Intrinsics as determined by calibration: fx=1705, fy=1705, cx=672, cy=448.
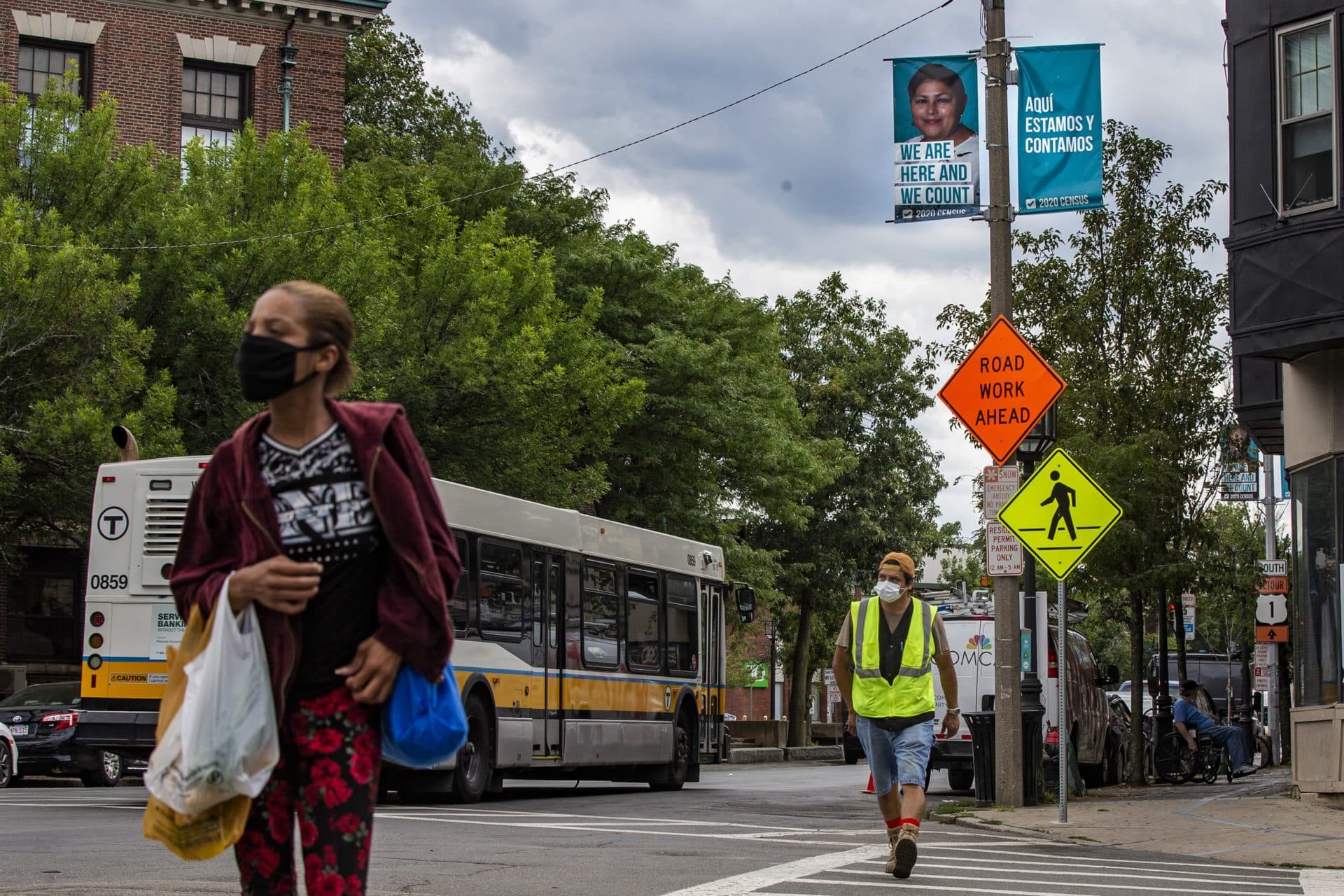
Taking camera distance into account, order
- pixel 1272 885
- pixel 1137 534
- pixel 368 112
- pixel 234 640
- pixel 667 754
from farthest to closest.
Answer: pixel 368 112 < pixel 1137 534 < pixel 667 754 < pixel 1272 885 < pixel 234 640

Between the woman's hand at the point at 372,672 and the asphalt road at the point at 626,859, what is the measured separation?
15.4 ft

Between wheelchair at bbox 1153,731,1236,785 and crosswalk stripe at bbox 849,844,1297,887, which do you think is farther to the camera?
wheelchair at bbox 1153,731,1236,785

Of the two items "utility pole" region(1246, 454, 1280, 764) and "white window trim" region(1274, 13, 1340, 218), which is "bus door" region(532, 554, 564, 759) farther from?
"utility pole" region(1246, 454, 1280, 764)

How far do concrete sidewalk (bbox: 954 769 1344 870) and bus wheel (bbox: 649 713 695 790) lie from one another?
5.04m

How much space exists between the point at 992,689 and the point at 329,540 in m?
18.1

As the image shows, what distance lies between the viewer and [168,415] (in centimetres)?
2209

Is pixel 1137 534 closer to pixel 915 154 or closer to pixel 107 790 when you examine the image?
pixel 915 154

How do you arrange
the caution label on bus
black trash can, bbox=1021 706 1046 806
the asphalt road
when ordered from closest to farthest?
the asphalt road → the caution label on bus → black trash can, bbox=1021 706 1046 806

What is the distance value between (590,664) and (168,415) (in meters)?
7.00

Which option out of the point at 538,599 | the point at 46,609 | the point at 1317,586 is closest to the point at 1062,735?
the point at 1317,586

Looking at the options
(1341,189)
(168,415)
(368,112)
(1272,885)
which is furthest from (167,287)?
(368,112)

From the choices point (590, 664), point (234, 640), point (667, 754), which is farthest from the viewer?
point (667, 754)

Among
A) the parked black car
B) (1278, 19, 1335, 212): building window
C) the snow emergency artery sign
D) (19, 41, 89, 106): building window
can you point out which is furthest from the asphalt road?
(19, 41, 89, 106): building window

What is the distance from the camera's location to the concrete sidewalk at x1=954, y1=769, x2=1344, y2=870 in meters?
12.3
